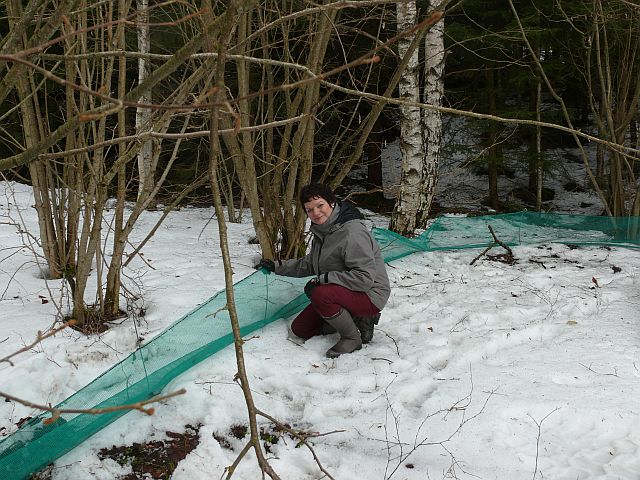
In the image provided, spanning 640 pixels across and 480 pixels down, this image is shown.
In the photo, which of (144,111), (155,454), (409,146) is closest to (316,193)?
(155,454)

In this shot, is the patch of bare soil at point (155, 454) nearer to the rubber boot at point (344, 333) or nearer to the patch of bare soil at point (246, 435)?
the patch of bare soil at point (246, 435)

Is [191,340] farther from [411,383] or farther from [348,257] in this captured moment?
[411,383]

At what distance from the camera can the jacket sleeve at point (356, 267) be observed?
398cm

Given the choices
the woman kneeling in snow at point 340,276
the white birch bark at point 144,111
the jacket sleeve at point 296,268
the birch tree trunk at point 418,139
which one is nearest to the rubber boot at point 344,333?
the woman kneeling in snow at point 340,276

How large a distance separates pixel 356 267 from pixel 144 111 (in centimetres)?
643

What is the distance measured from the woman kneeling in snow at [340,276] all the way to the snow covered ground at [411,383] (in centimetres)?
14

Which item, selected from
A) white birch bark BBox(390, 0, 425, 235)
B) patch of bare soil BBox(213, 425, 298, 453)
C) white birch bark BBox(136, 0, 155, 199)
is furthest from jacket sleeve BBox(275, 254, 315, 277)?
white birch bark BBox(390, 0, 425, 235)

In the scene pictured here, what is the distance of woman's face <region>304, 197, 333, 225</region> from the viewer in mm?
4059

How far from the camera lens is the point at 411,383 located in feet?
12.0

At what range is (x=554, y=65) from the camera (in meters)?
11.1

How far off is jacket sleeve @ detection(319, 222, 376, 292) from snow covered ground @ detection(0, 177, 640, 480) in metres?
0.47

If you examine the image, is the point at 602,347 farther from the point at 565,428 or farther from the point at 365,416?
the point at 365,416

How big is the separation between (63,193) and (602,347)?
12.9 feet

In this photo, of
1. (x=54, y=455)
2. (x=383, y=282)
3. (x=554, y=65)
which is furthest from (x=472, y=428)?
(x=554, y=65)
